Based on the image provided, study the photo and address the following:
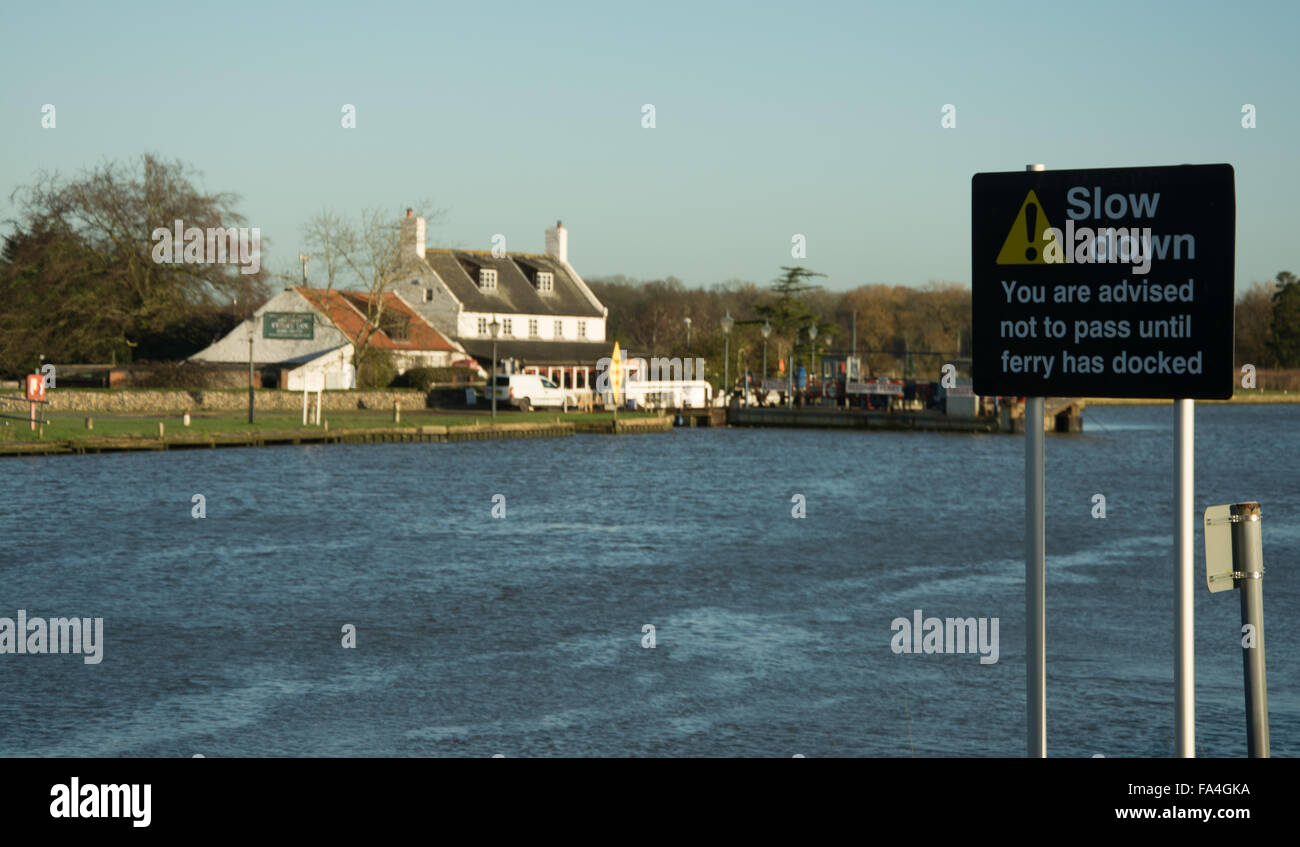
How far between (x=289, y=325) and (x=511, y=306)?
17.6 meters

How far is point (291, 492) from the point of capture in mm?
35594

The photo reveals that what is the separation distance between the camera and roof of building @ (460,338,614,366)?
87188 mm

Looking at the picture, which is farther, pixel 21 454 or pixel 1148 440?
pixel 1148 440

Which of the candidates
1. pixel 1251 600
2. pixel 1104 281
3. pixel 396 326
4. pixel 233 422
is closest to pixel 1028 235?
pixel 1104 281

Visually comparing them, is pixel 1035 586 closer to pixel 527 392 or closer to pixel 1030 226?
pixel 1030 226

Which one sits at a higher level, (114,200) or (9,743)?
(114,200)

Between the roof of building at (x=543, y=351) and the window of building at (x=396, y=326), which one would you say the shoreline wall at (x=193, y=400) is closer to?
the window of building at (x=396, y=326)

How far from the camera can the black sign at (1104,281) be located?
22.6 ft

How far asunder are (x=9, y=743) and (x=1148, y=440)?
250 feet

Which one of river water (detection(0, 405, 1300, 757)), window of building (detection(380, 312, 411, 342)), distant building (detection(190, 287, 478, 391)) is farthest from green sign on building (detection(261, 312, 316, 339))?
river water (detection(0, 405, 1300, 757))

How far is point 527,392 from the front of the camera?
75.4 metres
